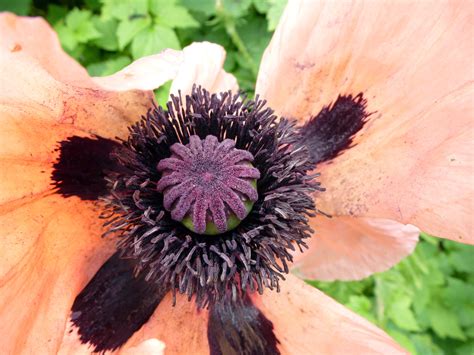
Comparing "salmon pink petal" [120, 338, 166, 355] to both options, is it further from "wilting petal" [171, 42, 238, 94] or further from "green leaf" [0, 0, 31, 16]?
"green leaf" [0, 0, 31, 16]

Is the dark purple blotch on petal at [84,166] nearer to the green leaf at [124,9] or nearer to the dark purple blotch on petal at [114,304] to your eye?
the dark purple blotch on petal at [114,304]

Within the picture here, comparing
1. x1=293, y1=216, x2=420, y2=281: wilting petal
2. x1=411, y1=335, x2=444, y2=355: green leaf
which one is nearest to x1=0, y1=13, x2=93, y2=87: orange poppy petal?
x1=293, y1=216, x2=420, y2=281: wilting petal

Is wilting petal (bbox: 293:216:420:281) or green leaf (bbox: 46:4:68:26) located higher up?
green leaf (bbox: 46:4:68:26)

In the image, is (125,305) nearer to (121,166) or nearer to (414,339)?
(121,166)

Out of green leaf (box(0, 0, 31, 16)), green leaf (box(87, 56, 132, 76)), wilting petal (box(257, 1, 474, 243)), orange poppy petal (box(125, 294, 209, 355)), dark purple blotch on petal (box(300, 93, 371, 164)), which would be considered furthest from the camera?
green leaf (box(0, 0, 31, 16))

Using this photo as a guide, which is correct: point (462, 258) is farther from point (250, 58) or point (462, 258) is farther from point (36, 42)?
point (36, 42)

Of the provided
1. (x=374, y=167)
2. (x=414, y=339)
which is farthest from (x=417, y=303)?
(x=374, y=167)
